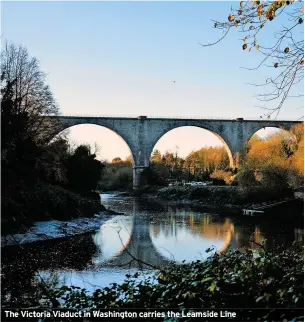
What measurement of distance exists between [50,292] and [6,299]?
3.38 feet

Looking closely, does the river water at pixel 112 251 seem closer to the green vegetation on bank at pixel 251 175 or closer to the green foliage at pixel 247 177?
the green vegetation on bank at pixel 251 175

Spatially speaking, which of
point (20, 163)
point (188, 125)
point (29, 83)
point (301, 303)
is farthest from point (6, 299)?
point (188, 125)

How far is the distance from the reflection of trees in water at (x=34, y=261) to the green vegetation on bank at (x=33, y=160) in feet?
4.00

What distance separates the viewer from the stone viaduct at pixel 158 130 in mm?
41406

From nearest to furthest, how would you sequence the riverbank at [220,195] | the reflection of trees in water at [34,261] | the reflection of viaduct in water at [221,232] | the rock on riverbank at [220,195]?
the reflection of trees in water at [34,261] < the reflection of viaduct in water at [221,232] < the riverbank at [220,195] < the rock on riverbank at [220,195]

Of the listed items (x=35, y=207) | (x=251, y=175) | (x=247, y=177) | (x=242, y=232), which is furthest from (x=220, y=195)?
(x=35, y=207)

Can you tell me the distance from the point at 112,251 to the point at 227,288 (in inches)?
251

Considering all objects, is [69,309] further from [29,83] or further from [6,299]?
[29,83]

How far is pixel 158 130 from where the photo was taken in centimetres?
4238

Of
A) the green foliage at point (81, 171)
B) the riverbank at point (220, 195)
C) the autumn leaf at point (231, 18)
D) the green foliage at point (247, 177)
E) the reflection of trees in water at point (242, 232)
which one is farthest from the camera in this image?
the green foliage at point (247, 177)

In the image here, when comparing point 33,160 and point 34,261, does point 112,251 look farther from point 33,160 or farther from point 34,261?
point 33,160

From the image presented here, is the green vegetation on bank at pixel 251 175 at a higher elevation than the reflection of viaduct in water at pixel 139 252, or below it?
higher

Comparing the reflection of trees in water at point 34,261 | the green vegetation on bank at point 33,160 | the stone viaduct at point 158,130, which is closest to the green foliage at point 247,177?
the green vegetation on bank at point 33,160

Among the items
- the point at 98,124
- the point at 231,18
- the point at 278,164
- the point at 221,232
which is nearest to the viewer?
the point at 231,18
